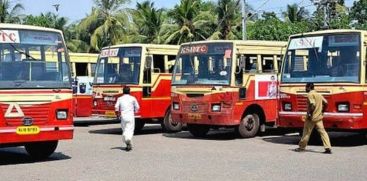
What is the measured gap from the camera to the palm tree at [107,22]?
4684 centimetres

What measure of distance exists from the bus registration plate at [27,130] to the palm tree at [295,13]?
44.1 m

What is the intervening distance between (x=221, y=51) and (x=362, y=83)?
4.25 meters

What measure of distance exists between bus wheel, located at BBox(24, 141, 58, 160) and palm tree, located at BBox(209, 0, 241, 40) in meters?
33.7

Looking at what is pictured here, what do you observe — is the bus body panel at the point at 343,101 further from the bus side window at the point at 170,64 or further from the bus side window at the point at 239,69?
the bus side window at the point at 170,64

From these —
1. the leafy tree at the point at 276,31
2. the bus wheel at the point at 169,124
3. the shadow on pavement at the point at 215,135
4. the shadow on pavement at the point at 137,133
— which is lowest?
the shadow on pavement at the point at 137,133

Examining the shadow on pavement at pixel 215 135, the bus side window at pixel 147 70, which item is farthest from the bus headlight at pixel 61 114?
the bus side window at pixel 147 70

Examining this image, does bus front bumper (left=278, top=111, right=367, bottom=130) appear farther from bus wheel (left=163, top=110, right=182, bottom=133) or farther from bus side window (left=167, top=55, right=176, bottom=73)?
bus side window (left=167, top=55, right=176, bottom=73)

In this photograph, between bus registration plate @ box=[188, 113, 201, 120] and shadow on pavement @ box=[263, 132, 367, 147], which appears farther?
bus registration plate @ box=[188, 113, 201, 120]

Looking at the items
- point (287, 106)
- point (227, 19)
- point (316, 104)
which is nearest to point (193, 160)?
point (316, 104)

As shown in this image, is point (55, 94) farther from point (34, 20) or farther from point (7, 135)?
Answer: point (34, 20)

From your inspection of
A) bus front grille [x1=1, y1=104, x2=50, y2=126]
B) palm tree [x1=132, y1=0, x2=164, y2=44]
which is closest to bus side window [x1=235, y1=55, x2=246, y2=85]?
bus front grille [x1=1, y1=104, x2=50, y2=126]

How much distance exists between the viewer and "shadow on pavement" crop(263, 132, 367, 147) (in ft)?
53.6

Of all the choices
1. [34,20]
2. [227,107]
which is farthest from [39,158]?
[34,20]

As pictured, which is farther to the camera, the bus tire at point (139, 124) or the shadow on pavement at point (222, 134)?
the bus tire at point (139, 124)
